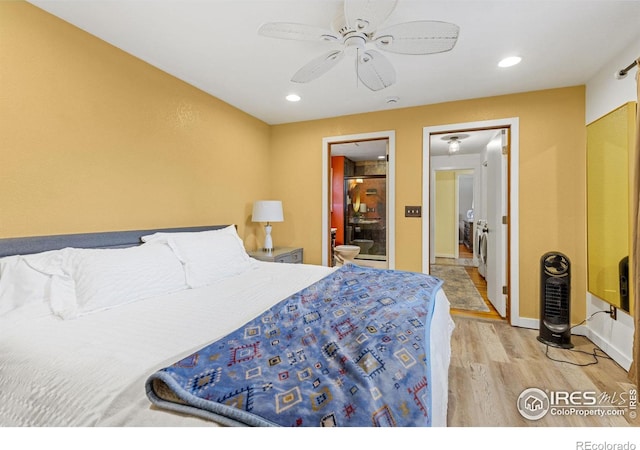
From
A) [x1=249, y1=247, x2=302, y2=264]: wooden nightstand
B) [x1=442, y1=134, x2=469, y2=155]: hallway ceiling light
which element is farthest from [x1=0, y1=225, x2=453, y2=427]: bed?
[x1=442, y1=134, x2=469, y2=155]: hallway ceiling light

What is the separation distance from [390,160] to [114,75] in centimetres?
284

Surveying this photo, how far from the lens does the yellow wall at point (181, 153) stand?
5.78 feet

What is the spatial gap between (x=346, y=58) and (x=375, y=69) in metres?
0.47

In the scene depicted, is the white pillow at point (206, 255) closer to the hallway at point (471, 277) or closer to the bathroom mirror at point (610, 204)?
the hallway at point (471, 277)

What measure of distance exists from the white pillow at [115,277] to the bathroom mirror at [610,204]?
3.34 meters

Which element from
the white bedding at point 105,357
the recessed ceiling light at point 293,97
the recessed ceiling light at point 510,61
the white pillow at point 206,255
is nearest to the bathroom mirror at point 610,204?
the recessed ceiling light at point 510,61

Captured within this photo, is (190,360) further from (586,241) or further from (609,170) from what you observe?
(586,241)

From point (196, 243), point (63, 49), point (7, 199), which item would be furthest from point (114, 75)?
point (196, 243)

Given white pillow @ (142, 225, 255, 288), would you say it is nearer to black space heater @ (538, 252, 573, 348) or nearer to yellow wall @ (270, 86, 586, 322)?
yellow wall @ (270, 86, 586, 322)

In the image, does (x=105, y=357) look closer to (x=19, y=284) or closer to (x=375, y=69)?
(x=19, y=284)

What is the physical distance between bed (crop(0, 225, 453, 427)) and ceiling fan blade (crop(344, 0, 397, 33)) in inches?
60.3

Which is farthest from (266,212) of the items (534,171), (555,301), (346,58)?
(555,301)

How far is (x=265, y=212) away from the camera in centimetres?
352

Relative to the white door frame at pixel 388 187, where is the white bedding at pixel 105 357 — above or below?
below
